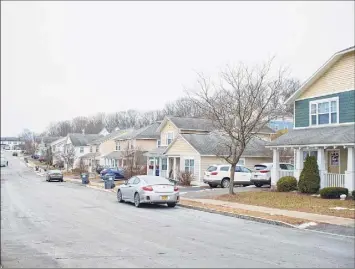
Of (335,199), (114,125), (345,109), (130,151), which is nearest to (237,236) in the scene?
(335,199)

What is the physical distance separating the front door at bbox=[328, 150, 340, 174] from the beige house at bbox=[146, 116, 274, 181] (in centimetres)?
1025

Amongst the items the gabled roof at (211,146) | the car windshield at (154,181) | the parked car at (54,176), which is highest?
the gabled roof at (211,146)

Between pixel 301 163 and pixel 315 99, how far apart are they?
13.5 feet

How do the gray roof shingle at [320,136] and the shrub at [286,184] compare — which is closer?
the gray roof shingle at [320,136]

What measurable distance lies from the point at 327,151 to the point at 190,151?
1571 cm

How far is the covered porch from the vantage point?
2284 cm

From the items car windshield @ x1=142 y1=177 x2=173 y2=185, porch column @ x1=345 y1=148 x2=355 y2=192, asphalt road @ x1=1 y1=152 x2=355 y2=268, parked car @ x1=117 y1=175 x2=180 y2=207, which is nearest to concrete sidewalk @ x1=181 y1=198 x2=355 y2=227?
asphalt road @ x1=1 y1=152 x2=355 y2=268

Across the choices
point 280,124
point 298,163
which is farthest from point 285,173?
point 280,124

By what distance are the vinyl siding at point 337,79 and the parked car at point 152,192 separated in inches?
474

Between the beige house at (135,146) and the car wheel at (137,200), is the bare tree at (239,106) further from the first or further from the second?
the beige house at (135,146)

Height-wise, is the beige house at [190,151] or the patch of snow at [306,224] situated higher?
the beige house at [190,151]

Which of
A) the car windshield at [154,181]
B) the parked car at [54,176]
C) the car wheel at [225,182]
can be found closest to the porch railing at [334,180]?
the car wheel at [225,182]

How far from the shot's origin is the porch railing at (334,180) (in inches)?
942

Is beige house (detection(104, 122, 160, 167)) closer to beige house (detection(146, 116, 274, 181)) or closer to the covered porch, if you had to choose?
beige house (detection(146, 116, 274, 181))
